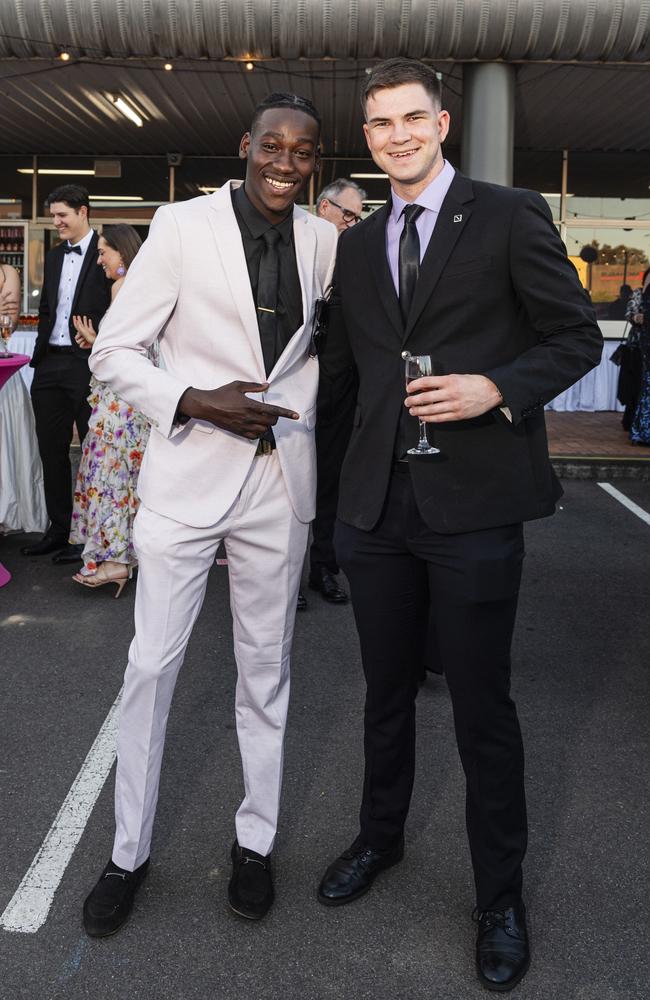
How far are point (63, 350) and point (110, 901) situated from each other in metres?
4.22


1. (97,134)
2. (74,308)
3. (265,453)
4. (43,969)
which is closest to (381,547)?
(265,453)

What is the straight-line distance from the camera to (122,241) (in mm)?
5480

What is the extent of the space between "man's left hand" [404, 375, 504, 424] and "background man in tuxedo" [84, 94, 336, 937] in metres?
0.35

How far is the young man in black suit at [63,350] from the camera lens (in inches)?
232

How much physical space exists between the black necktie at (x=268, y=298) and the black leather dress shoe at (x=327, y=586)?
9.50 ft

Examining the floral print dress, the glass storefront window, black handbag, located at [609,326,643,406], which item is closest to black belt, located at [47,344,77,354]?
the floral print dress

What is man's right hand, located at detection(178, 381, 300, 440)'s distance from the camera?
2.18 metres

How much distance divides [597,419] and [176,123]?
24.5ft

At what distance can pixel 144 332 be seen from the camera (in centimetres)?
229

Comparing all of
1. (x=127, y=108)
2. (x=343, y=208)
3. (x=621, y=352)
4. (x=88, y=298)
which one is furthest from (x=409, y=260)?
(x=127, y=108)

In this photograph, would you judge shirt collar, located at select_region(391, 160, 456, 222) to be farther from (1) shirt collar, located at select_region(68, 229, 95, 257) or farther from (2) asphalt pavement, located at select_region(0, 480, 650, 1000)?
(1) shirt collar, located at select_region(68, 229, 95, 257)

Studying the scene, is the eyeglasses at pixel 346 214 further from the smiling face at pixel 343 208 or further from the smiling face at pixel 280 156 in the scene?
the smiling face at pixel 280 156

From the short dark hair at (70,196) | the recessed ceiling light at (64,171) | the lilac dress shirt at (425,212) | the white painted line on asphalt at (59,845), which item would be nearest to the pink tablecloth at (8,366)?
the short dark hair at (70,196)

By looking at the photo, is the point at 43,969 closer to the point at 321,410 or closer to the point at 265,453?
the point at 265,453
